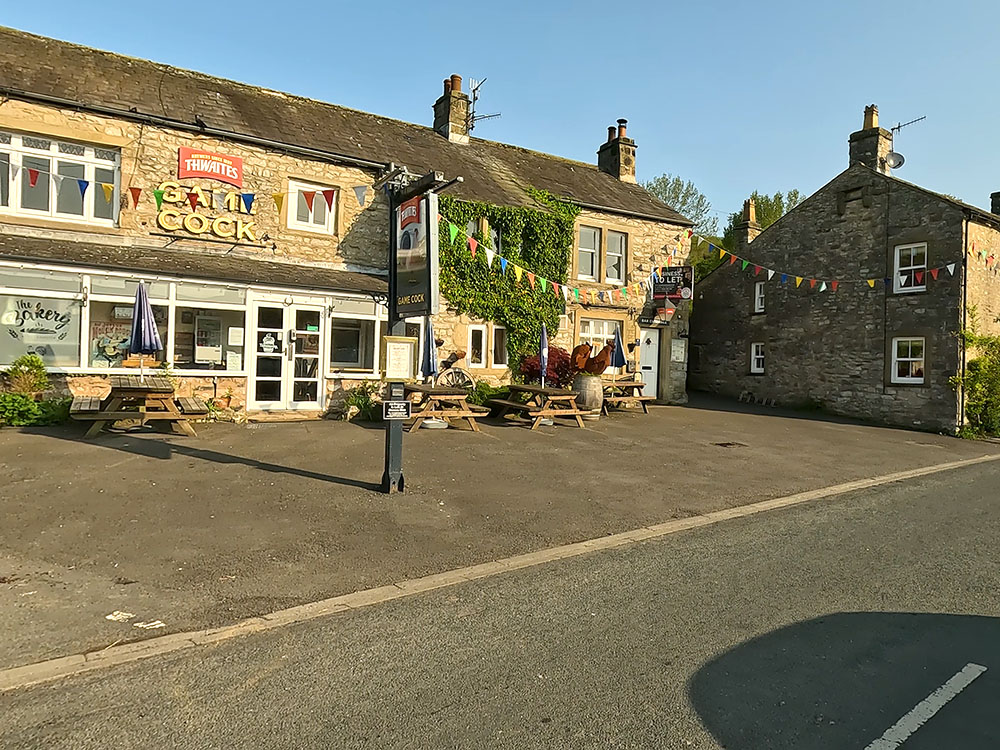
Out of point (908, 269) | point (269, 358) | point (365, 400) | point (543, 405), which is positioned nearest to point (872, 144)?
point (908, 269)

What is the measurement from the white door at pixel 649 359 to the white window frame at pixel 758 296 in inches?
217

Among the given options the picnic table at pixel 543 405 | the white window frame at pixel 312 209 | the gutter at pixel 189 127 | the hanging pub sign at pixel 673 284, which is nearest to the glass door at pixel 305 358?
the white window frame at pixel 312 209

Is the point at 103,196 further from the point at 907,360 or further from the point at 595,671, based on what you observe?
the point at 907,360

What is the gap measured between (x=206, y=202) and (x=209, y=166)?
2.55 feet

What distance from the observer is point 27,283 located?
1220 centimetres

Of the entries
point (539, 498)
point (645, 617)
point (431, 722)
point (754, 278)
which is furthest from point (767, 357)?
point (431, 722)

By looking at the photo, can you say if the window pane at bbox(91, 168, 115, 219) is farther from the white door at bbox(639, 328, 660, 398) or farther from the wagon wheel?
the white door at bbox(639, 328, 660, 398)

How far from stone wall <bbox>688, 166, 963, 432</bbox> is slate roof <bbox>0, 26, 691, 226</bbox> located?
466 cm

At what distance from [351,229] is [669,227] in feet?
34.7

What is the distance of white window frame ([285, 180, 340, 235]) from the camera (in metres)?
15.6

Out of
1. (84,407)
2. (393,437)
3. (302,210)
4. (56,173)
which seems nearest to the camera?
(393,437)

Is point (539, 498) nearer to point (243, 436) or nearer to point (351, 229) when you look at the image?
point (243, 436)

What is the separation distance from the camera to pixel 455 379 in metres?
16.9

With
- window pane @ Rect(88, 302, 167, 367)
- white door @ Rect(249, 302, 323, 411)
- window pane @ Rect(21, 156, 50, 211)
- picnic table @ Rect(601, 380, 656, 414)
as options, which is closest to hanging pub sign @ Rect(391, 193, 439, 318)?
white door @ Rect(249, 302, 323, 411)
